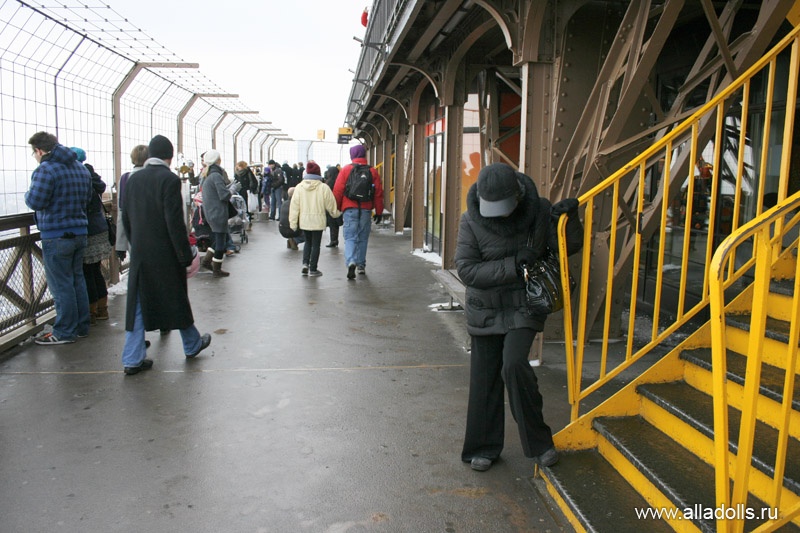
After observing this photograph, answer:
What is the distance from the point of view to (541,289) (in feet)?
11.0

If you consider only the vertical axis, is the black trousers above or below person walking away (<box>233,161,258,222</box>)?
below

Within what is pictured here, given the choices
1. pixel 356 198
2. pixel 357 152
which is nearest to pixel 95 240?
pixel 356 198

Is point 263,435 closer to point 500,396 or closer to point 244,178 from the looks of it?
point 500,396

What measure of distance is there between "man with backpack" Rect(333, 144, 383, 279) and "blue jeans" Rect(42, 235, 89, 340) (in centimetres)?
425

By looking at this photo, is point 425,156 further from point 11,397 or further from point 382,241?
point 11,397

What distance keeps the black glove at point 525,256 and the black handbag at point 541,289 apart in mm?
21

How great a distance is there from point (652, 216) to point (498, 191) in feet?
6.90

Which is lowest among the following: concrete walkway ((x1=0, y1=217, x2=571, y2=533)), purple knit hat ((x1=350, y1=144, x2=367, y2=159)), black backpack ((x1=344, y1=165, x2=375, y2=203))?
concrete walkway ((x1=0, y1=217, x2=571, y2=533))

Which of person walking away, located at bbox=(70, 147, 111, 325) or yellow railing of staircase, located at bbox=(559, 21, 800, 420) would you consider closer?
yellow railing of staircase, located at bbox=(559, 21, 800, 420)

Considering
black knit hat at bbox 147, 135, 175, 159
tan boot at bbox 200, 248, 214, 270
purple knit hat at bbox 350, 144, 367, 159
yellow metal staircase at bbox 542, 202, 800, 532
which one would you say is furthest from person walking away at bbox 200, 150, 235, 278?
yellow metal staircase at bbox 542, 202, 800, 532

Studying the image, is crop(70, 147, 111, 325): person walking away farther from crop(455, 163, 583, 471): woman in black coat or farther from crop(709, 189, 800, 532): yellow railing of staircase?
crop(709, 189, 800, 532): yellow railing of staircase

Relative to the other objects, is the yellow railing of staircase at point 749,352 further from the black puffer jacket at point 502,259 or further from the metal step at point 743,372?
the black puffer jacket at point 502,259

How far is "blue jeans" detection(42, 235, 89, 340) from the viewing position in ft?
19.7

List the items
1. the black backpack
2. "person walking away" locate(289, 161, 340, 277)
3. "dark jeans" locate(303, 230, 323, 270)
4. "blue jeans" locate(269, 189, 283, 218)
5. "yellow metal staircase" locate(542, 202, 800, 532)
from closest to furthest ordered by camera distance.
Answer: "yellow metal staircase" locate(542, 202, 800, 532) < the black backpack < "person walking away" locate(289, 161, 340, 277) < "dark jeans" locate(303, 230, 323, 270) < "blue jeans" locate(269, 189, 283, 218)
